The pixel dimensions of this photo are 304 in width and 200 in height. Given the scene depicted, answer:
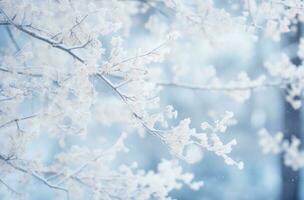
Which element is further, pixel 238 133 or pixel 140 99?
pixel 238 133

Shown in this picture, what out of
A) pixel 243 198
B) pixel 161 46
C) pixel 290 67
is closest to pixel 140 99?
pixel 161 46

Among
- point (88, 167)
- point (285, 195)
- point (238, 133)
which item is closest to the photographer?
point (88, 167)

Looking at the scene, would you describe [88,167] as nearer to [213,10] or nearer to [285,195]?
[213,10]

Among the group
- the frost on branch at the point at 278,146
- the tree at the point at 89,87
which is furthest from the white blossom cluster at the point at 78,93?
the frost on branch at the point at 278,146

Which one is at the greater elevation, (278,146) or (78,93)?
(278,146)

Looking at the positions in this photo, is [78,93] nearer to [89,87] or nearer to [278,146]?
[89,87]

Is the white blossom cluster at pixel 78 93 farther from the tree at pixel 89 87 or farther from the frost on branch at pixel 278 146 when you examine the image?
the frost on branch at pixel 278 146

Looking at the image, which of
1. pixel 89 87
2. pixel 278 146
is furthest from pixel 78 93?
pixel 278 146

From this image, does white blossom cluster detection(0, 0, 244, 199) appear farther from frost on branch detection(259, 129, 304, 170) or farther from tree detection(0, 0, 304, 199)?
frost on branch detection(259, 129, 304, 170)

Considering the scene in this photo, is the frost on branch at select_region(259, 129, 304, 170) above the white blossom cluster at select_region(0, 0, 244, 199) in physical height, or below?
above

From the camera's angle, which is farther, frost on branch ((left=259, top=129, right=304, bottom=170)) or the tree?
frost on branch ((left=259, top=129, right=304, bottom=170))

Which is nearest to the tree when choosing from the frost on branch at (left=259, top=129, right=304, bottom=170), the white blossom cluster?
the white blossom cluster
